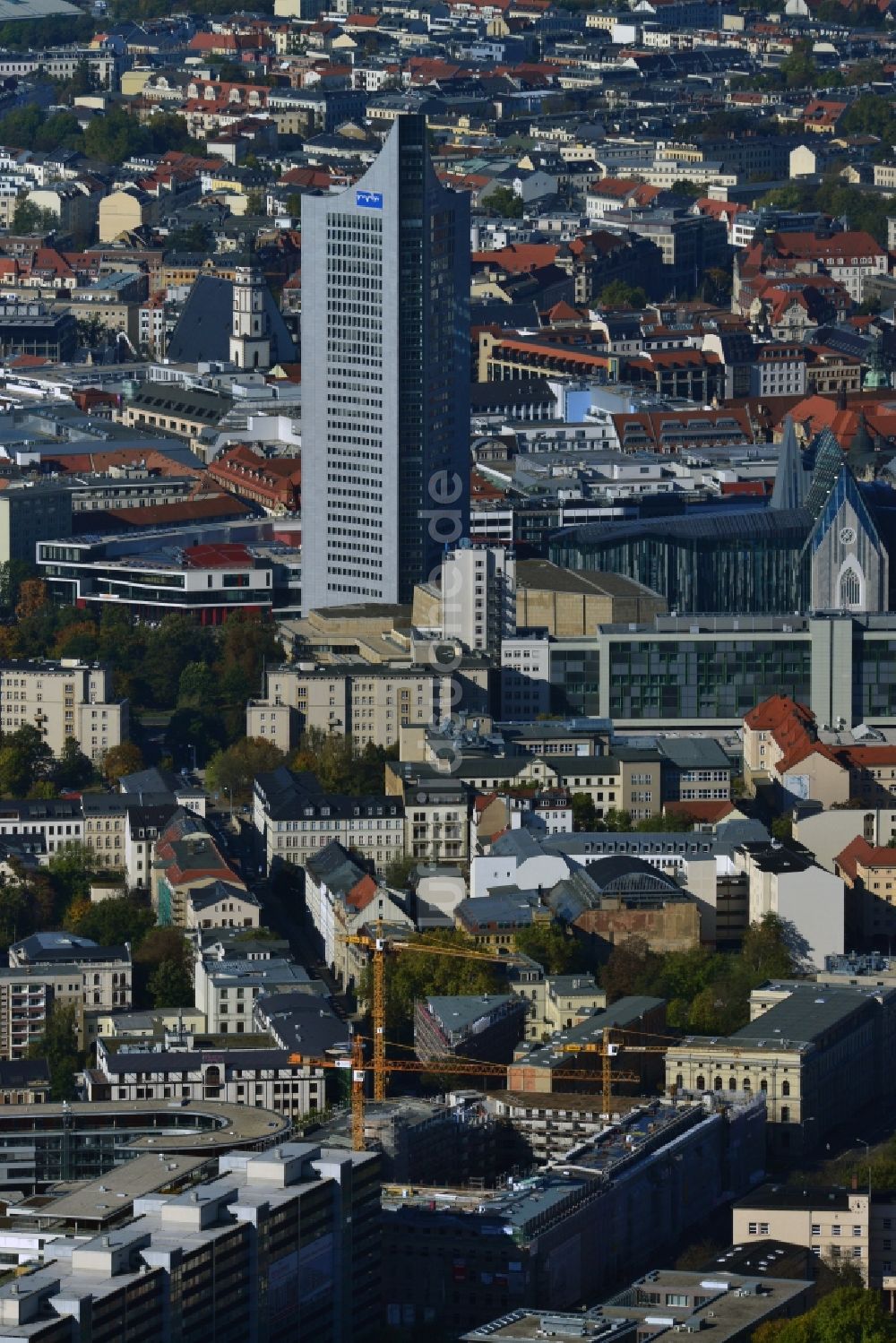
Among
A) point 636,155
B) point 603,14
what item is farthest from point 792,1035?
point 603,14

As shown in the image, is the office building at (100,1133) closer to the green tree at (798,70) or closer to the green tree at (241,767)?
the green tree at (241,767)

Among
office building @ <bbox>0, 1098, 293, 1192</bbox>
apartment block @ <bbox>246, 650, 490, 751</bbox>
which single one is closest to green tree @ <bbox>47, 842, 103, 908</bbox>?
apartment block @ <bbox>246, 650, 490, 751</bbox>

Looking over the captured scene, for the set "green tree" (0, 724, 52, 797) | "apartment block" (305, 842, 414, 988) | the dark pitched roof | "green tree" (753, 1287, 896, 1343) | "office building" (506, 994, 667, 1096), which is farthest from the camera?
the dark pitched roof

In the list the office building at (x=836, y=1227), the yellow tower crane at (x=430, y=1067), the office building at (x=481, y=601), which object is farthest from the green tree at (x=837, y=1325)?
the office building at (x=481, y=601)

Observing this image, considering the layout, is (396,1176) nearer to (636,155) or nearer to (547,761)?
(547,761)

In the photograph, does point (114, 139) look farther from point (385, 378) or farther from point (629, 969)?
point (629, 969)

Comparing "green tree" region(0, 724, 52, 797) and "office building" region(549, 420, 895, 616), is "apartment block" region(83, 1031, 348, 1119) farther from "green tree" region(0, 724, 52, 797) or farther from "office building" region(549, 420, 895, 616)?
"office building" region(549, 420, 895, 616)
